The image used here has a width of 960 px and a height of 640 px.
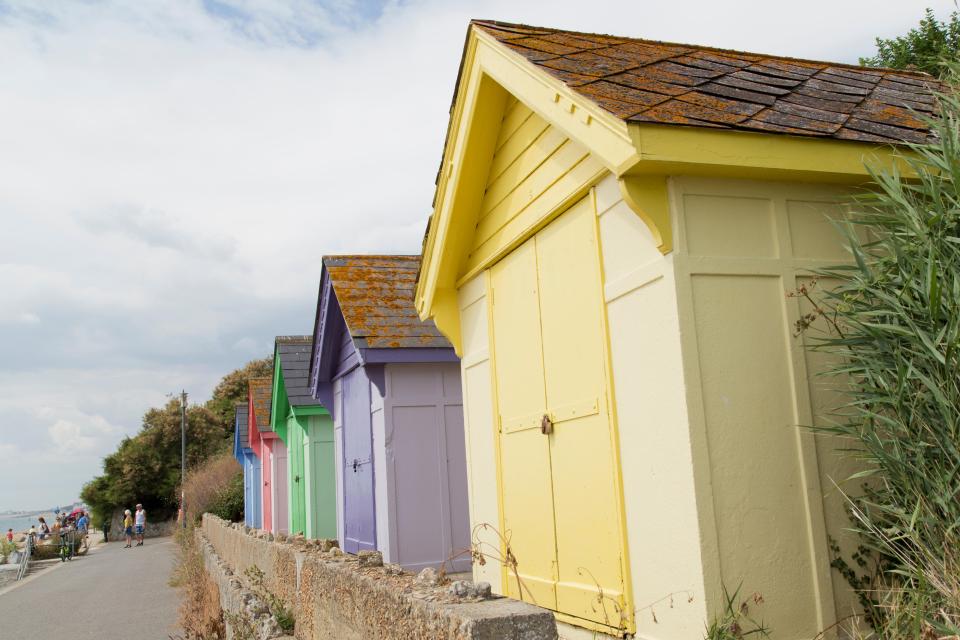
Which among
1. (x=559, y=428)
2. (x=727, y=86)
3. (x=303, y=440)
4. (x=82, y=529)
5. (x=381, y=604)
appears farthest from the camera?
(x=82, y=529)

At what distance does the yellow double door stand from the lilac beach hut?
3875mm

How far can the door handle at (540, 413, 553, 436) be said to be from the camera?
6.06 meters

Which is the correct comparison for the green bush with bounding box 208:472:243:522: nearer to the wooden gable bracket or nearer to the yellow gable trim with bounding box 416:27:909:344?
the yellow gable trim with bounding box 416:27:909:344

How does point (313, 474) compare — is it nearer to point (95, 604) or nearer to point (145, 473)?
point (95, 604)

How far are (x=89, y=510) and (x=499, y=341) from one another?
175 ft

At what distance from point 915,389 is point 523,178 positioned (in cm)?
355

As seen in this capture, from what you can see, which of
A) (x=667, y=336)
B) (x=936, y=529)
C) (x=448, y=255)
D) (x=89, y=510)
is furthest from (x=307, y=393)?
(x=89, y=510)

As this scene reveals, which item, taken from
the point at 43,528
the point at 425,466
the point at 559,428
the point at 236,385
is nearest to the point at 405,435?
the point at 425,466

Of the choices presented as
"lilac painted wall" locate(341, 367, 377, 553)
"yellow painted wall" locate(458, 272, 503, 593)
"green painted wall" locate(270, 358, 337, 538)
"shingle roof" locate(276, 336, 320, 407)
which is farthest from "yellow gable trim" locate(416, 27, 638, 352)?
"shingle roof" locate(276, 336, 320, 407)

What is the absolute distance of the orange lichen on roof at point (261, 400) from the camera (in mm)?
22578

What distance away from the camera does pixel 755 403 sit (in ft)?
14.9

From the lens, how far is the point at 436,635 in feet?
10.9

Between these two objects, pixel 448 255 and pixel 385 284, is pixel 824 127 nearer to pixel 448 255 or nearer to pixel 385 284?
pixel 448 255

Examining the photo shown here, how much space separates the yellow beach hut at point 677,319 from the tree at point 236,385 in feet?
201
